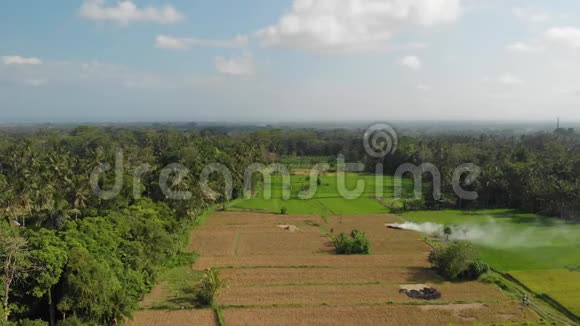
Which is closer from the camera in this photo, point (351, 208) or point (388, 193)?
point (351, 208)

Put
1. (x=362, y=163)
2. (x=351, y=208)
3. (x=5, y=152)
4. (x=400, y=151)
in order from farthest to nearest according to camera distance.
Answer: (x=362, y=163) → (x=400, y=151) → (x=5, y=152) → (x=351, y=208)

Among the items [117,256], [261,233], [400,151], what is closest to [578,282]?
[261,233]

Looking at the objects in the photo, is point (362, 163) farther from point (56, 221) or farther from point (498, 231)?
point (56, 221)

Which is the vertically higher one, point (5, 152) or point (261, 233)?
point (5, 152)

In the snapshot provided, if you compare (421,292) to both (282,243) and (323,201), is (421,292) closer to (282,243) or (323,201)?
(282,243)

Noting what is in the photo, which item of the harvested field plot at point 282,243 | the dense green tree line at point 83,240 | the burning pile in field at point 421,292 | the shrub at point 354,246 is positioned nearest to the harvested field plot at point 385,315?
the burning pile in field at point 421,292

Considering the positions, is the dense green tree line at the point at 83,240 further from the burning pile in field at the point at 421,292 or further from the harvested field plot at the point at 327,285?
the burning pile in field at the point at 421,292

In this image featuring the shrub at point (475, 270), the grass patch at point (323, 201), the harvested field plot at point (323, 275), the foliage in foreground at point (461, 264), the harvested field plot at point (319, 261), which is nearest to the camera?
the harvested field plot at point (323, 275)
